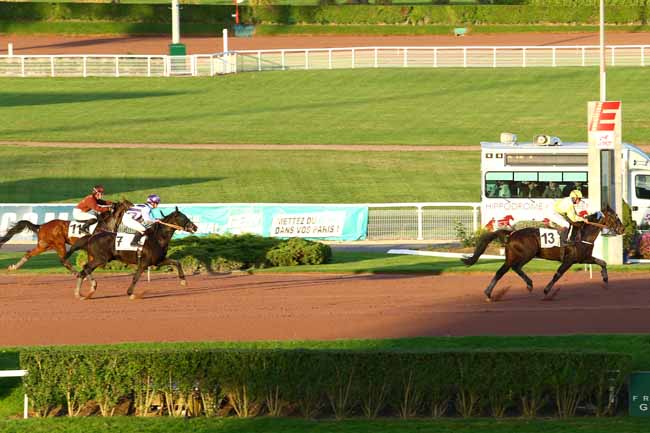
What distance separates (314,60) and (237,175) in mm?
23571

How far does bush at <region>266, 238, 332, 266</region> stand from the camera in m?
29.5

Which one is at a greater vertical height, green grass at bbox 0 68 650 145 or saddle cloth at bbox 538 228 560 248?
green grass at bbox 0 68 650 145

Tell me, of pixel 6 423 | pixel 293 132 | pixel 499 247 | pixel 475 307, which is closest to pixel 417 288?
pixel 475 307

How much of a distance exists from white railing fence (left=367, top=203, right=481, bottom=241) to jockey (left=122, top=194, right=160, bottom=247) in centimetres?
1236

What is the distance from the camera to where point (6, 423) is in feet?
52.0

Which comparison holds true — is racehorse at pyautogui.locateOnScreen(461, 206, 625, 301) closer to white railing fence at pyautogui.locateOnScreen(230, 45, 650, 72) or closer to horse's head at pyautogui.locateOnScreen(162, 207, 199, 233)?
horse's head at pyautogui.locateOnScreen(162, 207, 199, 233)

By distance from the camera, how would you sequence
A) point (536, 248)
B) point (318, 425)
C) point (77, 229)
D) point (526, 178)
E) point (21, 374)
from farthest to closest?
point (526, 178), point (77, 229), point (536, 248), point (21, 374), point (318, 425)

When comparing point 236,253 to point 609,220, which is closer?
point 609,220

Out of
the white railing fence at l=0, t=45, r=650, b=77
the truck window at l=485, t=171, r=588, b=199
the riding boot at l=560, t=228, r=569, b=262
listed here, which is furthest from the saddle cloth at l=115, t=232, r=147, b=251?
the white railing fence at l=0, t=45, r=650, b=77

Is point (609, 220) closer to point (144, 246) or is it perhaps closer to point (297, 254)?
point (144, 246)

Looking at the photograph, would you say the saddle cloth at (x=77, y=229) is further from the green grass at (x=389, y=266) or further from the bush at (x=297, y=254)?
the bush at (x=297, y=254)

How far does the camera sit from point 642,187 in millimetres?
34250

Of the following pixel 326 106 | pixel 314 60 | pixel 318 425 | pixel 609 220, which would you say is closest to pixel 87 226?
pixel 609 220

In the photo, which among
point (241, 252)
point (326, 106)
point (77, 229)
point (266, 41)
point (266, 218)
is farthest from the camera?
point (266, 41)
